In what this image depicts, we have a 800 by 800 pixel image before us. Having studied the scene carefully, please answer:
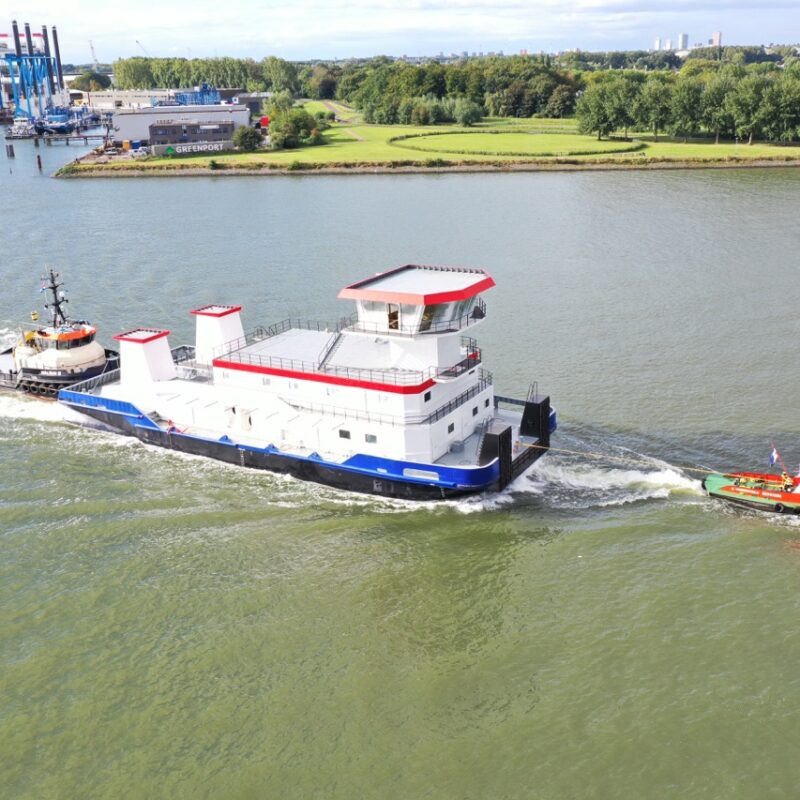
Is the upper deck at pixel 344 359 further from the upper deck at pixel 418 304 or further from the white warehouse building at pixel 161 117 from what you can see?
the white warehouse building at pixel 161 117

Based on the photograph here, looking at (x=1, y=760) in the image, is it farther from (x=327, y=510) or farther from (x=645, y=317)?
(x=645, y=317)

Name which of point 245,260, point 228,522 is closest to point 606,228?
point 245,260

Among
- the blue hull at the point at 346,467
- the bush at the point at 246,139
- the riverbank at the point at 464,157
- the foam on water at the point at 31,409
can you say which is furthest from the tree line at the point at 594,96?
the foam on water at the point at 31,409

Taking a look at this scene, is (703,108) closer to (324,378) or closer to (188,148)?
(188,148)

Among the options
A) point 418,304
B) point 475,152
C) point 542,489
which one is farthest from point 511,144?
point 542,489

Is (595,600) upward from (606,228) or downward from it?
downward

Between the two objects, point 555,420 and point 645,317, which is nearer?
point 555,420
